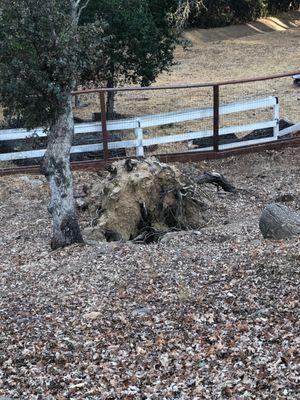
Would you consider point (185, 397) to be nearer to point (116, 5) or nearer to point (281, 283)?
point (281, 283)

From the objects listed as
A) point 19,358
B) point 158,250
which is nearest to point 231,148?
point 158,250

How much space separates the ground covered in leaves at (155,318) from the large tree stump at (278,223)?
6.5 inches

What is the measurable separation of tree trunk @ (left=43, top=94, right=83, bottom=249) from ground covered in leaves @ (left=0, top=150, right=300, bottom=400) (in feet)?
0.75

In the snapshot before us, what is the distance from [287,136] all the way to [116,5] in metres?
3.88

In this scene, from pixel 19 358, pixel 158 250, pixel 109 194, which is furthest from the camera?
pixel 109 194

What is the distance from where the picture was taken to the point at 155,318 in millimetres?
4902

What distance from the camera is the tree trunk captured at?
6590mm

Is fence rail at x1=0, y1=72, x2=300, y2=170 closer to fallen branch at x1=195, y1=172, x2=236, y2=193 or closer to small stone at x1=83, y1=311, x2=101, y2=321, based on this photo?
fallen branch at x1=195, y1=172, x2=236, y2=193

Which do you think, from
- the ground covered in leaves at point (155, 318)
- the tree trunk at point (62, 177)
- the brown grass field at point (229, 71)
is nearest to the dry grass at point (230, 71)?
the brown grass field at point (229, 71)

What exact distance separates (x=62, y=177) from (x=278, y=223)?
2.27 meters

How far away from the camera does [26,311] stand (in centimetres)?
526

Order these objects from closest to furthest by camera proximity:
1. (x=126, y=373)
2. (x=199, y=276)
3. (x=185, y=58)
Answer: (x=126, y=373), (x=199, y=276), (x=185, y=58)

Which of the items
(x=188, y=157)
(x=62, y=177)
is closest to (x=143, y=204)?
(x=62, y=177)

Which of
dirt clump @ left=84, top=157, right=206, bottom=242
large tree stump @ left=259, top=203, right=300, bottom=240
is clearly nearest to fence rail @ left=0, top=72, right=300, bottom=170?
dirt clump @ left=84, top=157, right=206, bottom=242
